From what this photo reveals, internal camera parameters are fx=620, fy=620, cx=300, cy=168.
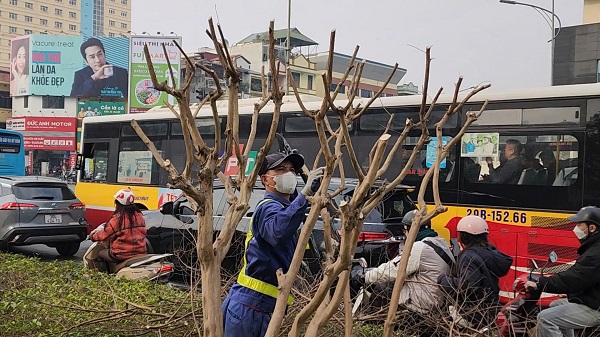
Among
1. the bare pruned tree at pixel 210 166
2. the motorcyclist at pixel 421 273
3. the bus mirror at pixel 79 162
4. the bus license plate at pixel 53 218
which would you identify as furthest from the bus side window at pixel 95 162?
the bare pruned tree at pixel 210 166

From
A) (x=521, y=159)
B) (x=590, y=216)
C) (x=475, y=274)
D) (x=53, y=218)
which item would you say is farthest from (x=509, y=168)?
(x=53, y=218)

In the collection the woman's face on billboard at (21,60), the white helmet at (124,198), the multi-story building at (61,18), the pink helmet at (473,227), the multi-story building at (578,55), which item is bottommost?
the white helmet at (124,198)

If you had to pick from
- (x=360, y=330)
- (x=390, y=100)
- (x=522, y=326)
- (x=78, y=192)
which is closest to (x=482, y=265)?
(x=522, y=326)

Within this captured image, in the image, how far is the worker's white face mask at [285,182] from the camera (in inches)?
133

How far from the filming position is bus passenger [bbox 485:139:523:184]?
834 cm

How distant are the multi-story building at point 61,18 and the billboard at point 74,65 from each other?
34.2m

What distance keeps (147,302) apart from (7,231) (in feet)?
21.5

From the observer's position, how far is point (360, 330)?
4.78 meters

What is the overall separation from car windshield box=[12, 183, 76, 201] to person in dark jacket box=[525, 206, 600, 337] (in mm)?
9172

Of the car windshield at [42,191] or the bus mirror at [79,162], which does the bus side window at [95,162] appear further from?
the car windshield at [42,191]

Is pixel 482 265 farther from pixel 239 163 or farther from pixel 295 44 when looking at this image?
pixel 295 44

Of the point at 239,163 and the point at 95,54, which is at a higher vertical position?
the point at 95,54

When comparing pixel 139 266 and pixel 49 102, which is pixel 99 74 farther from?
pixel 139 266

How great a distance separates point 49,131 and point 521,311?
177 ft
